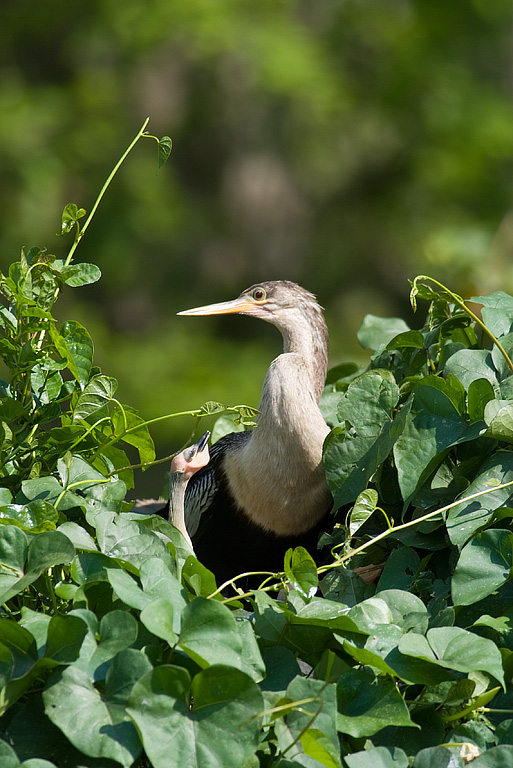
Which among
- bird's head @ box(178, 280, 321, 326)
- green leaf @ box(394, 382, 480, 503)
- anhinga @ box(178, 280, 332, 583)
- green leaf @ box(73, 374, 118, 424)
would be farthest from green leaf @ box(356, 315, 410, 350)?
green leaf @ box(73, 374, 118, 424)

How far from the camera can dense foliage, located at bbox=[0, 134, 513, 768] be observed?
89cm

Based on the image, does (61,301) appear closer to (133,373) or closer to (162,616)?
(133,373)

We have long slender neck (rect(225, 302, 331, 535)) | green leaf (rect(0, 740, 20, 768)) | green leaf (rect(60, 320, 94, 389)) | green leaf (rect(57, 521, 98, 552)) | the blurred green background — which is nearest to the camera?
green leaf (rect(0, 740, 20, 768))

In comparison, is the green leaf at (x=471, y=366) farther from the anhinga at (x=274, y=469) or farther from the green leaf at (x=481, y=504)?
the anhinga at (x=274, y=469)

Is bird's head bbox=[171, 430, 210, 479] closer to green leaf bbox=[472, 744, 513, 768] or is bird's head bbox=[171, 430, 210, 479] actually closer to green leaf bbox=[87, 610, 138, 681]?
green leaf bbox=[87, 610, 138, 681]

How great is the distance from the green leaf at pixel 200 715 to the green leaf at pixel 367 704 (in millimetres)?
126

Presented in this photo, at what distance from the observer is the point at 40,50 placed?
977 centimetres

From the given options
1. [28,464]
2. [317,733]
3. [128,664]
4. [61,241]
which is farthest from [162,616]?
[61,241]

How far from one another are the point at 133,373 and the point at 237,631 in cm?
750

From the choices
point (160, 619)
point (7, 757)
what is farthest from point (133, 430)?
point (7, 757)

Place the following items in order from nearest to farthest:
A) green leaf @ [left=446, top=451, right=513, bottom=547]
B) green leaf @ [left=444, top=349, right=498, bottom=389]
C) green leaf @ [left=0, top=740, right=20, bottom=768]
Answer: green leaf @ [left=0, top=740, right=20, bottom=768]
green leaf @ [left=446, top=451, right=513, bottom=547]
green leaf @ [left=444, top=349, right=498, bottom=389]

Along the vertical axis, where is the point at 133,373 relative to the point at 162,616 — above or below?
below

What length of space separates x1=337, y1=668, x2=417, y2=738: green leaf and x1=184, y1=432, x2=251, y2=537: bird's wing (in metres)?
1.26

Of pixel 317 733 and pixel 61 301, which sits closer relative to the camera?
pixel 317 733
